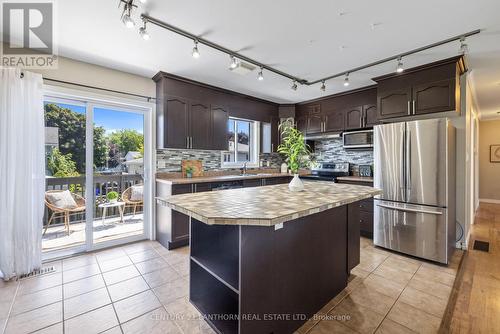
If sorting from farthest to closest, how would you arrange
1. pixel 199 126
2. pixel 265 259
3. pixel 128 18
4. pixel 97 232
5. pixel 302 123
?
pixel 302 123 → pixel 199 126 → pixel 97 232 → pixel 128 18 → pixel 265 259

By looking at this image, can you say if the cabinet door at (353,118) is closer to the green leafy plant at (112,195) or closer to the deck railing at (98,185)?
the deck railing at (98,185)

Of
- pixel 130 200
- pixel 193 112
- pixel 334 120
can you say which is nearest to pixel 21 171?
pixel 130 200

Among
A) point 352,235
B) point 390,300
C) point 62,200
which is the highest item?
point 62,200

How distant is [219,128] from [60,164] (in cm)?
237

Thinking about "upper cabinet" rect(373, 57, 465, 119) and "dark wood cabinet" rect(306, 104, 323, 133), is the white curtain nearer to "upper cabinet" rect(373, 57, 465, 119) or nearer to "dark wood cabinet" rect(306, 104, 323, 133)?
"dark wood cabinet" rect(306, 104, 323, 133)

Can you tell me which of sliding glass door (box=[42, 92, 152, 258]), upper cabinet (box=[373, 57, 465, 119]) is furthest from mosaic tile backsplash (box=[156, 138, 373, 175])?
upper cabinet (box=[373, 57, 465, 119])

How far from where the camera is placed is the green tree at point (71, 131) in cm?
302

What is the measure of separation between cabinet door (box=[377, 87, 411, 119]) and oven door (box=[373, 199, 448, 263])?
51.9 inches

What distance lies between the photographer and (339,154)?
494cm

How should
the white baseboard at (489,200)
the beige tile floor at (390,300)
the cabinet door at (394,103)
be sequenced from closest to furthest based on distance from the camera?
the beige tile floor at (390,300), the cabinet door at (394,103), the white baseboard at (489,200)

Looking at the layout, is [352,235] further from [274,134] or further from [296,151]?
[274,134]

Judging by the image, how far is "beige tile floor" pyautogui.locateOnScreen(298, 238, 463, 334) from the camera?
70.9 inches

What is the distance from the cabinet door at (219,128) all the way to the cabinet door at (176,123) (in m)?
0.54

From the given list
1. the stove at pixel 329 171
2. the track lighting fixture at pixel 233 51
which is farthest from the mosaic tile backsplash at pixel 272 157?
the track lighting fixture at pixel 233 51
